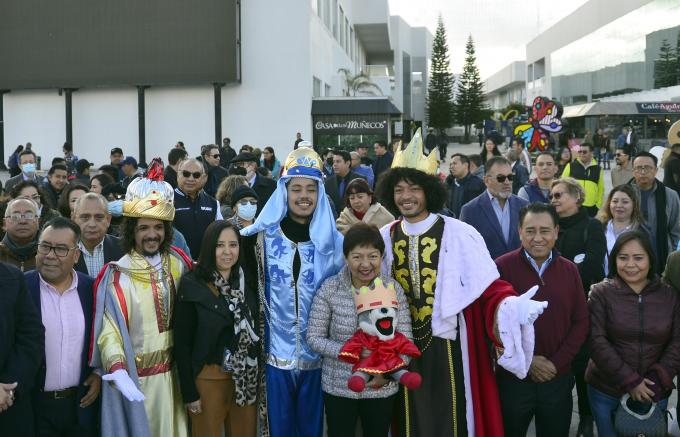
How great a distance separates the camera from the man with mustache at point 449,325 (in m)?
4.03

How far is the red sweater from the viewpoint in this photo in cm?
414

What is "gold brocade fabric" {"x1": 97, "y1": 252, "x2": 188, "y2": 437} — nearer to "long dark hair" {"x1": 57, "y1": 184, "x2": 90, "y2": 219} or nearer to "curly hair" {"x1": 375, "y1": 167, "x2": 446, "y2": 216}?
"curly hair" {"x1": 375, "y1": 167, "x2": 446, "y2": 216}

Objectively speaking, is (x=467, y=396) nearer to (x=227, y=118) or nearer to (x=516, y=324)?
(x=516, y=324)

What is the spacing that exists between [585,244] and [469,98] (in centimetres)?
5923

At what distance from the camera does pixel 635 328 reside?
13.6 ft

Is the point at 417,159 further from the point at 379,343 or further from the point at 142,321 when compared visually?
the point at 142,321

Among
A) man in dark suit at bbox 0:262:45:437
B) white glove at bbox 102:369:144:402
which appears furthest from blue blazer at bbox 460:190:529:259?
man in dark suit at bbox 0:262:45:437

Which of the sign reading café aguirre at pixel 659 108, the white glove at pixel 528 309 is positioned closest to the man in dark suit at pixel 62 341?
the white glove at pixel 528 309

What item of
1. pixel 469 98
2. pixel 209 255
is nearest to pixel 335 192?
pixel 209 255

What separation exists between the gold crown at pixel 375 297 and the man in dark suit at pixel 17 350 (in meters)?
1.73

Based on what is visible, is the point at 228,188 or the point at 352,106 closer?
the point at 228,188

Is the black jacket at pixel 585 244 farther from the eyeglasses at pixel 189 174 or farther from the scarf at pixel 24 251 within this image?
the scarf at pixel 24 251

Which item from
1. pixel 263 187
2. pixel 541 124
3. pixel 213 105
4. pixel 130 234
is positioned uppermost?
pixel 213 105

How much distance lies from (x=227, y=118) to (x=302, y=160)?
2305 centimetres
